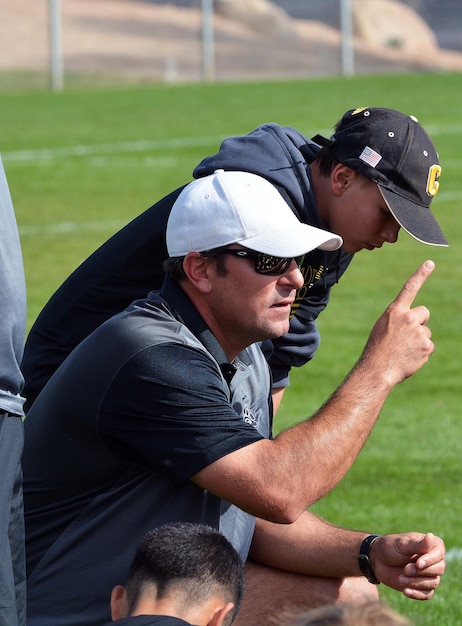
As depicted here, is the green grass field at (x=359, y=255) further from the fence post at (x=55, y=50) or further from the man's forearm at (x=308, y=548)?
the fence post at (x=55, y=50)

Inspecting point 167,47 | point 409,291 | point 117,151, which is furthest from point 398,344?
point 167,47

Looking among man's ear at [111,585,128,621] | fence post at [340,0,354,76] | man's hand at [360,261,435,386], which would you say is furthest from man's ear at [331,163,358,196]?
fence post at [340,0,354,76]

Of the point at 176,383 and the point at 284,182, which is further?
the point at 284,182

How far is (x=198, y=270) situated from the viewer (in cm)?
374

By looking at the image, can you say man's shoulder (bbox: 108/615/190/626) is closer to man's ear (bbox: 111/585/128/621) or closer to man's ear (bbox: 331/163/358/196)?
man's ear (bbox: 111/585/128/621)

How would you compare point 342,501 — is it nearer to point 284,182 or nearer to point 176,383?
point 284,182

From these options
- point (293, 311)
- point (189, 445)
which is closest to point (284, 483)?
point (189, 445)

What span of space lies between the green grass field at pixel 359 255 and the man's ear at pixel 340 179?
61.6 inches

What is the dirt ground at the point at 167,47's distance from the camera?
37.6 meters

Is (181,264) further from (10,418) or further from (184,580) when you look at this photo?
(184,580)

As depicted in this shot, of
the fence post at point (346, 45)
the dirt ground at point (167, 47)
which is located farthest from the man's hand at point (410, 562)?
the fence post at point (346, 45)

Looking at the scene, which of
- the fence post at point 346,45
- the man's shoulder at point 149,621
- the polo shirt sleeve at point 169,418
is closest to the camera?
the man's shoulder at point 149,621

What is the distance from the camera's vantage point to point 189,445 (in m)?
3.50

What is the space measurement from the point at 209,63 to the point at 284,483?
32.8m
